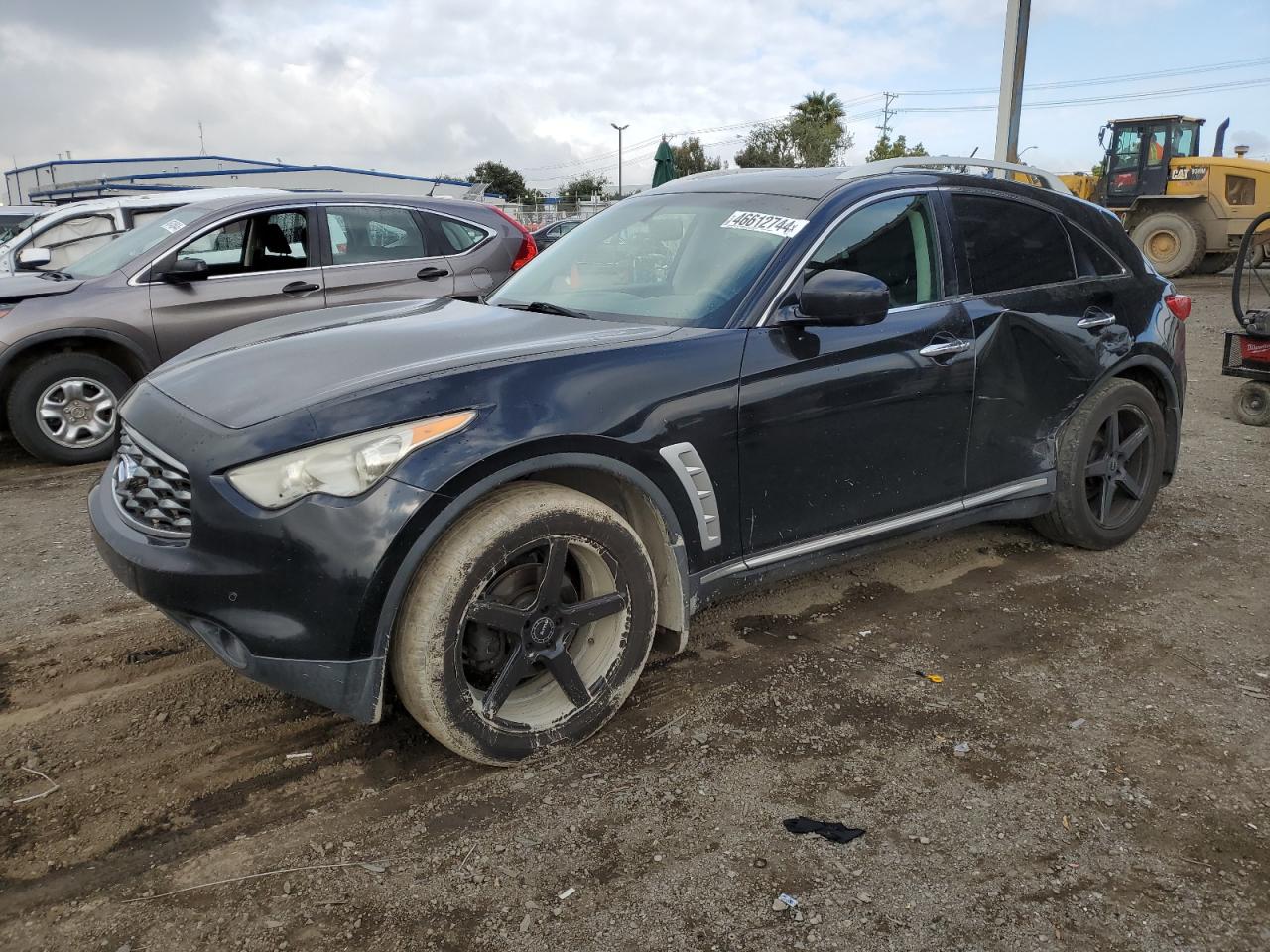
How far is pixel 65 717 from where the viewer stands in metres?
2.89

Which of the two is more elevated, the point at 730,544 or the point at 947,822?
the point at 730,544

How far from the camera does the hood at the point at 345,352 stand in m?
2.43

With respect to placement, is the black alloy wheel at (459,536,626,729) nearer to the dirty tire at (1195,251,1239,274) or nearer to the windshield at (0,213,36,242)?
the windshield at (0,213,36,242)

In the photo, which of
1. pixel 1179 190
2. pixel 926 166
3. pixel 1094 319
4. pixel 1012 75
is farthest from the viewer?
pixel 1179 190

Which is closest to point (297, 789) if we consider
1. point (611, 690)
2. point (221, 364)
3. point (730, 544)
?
point (611, 690)

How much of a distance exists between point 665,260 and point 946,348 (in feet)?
3.59

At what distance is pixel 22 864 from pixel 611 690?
154 centimetres

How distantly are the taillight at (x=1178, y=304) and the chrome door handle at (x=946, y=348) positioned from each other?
1.62 meters

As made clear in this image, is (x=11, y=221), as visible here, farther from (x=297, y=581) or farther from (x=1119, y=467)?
(x=1119, y=467)

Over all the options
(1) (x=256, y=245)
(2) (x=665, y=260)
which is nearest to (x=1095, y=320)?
(2) (x=665, y=260)

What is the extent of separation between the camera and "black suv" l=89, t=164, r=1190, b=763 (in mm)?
2283

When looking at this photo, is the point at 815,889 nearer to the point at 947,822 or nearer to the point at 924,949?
the point at 924,949

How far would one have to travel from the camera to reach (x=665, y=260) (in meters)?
3.44

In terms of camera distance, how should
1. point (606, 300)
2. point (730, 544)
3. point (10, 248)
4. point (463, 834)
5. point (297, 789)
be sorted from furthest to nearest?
point (10, 248)
point (606, 300)
point (730, 544)
point (297, 789)
point (463, 834)
